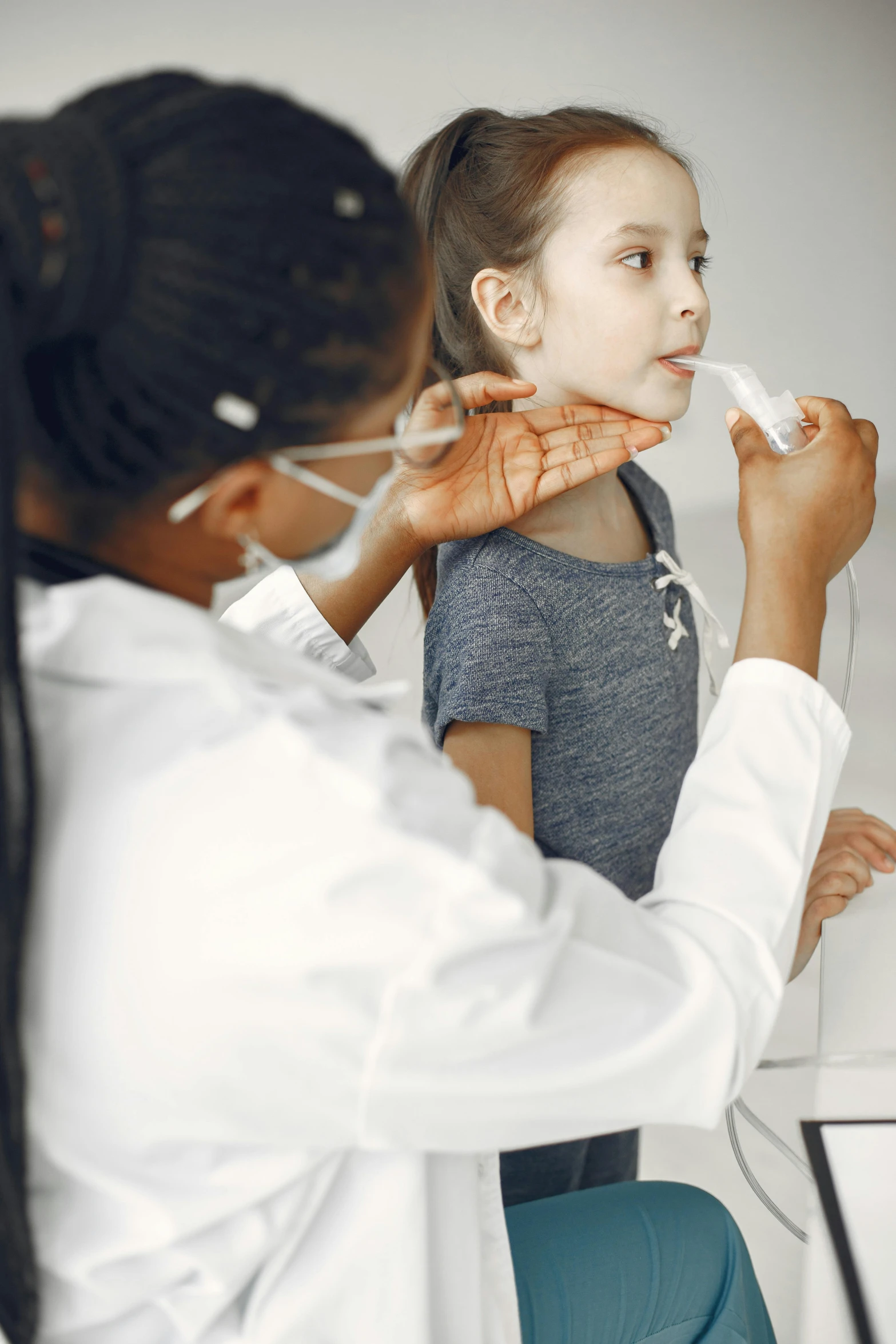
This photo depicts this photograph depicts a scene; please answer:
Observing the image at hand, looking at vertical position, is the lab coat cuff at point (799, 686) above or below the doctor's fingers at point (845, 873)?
above

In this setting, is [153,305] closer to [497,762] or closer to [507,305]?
[497,762]

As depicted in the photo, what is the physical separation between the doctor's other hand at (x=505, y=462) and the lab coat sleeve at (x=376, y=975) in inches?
19.7

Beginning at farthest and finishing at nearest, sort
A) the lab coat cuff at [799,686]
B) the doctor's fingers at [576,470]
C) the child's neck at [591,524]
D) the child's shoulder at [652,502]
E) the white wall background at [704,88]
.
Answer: the white wall background at [704,88]
the child's shoulder at [652,502]
the child's neck at [591,524]
the doctor's fingers at [576,470]
the lab coat cuff at [799,686]

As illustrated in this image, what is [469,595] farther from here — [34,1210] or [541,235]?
[34,1210]

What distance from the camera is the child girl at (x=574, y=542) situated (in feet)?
3.32

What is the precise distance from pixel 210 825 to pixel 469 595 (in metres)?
0.58

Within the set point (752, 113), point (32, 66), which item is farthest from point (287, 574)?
point (752, 113)

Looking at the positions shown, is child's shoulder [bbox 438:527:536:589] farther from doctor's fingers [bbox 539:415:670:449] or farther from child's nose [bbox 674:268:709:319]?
child's nose [bbox 674:268:709:319]

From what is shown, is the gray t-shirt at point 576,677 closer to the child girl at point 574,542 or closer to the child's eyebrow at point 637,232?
the child girl at point 574,542

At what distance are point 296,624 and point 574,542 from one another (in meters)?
0.30

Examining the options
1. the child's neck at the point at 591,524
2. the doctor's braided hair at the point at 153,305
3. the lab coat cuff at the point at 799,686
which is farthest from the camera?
the child's neck at the point at 591,524

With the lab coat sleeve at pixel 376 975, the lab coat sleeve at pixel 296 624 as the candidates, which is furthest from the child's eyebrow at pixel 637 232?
the lab coat sleeve at pixel 376 975

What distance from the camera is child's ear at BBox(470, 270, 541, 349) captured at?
1082mm

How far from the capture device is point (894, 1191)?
0.57 metres
